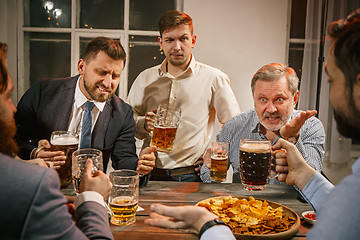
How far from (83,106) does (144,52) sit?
5.76ft

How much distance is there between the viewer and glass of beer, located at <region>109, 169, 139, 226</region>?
1430mm

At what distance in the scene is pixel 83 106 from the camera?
247 centimetres

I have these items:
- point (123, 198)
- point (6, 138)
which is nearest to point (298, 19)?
point (123, 198)

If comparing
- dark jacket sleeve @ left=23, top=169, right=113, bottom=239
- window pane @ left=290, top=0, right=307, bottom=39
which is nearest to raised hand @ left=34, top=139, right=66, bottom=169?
dark jacket sleeve @ left=23, top=169, right=113, bottom=239

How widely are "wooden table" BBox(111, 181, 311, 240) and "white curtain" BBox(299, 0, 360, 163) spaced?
5.86 ft

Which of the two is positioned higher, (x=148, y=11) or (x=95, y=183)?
(x=148, y=11)

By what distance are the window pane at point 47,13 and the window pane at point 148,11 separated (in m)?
0.78

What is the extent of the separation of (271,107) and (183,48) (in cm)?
101

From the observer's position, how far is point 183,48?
9.53 feet

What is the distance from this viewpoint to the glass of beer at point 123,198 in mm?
1430

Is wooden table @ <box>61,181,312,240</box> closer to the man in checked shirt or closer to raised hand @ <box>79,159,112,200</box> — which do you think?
raised hand @ <box>79,159,112,200</box>

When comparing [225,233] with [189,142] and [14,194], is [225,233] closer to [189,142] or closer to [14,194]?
[14,194]

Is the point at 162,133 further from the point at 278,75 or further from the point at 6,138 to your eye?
the point at 6,138

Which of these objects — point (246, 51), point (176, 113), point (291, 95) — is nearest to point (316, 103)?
point (246, 51)
